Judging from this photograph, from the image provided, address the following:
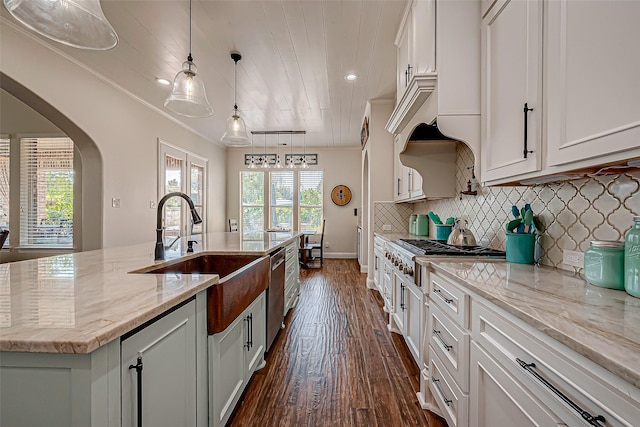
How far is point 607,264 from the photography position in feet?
3.52

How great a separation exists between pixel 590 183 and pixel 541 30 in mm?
689

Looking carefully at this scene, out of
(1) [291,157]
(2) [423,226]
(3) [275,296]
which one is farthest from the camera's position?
(1) [291,157]

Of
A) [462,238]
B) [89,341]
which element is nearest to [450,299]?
[462,238]

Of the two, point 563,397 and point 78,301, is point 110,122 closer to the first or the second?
point 78,301

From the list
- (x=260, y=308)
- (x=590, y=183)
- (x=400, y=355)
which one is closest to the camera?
(x=590, y=183)

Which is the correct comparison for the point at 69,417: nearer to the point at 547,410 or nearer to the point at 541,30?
the point at 547,410

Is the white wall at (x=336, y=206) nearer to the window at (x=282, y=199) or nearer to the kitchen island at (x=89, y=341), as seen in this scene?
the window at (x=282, y=199)

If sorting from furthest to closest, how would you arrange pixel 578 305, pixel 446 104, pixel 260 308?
pixel 260 308, pixel 446 104, pixel 578 305

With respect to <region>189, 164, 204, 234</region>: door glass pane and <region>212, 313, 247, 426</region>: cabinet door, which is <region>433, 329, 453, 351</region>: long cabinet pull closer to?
<region>212, 313, 247, 426</region>: cabinet door

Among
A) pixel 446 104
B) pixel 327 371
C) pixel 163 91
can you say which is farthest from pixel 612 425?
pixel 163 91

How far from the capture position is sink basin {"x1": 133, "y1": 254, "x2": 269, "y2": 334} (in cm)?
133

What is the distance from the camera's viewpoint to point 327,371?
219 centimetres

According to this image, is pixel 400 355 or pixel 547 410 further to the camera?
pixel 400 355

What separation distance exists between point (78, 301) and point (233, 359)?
2.93 ft
